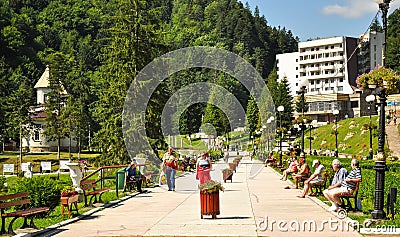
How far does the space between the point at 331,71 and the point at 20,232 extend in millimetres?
116958

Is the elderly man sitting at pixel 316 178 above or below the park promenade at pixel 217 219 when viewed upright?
above

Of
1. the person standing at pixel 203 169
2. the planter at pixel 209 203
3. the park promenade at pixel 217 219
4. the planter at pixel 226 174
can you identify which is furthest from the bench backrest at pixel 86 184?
the planter at pixel 226 174

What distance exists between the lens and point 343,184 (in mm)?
13492

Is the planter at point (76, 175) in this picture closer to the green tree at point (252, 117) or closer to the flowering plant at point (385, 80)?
the flowering plant at point (385, 80)

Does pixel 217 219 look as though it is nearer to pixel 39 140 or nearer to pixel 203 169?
pixel 203 169

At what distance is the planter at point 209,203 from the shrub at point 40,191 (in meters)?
3.70

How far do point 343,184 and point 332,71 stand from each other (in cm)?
11284

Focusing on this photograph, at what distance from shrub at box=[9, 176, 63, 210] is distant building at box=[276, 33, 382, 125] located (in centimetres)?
9936

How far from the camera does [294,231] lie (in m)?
10.9

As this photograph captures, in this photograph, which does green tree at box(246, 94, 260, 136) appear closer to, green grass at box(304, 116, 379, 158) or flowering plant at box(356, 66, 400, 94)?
green grass at box(304, 116, 379, 158)

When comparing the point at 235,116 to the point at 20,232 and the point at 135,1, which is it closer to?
the point at 135,1

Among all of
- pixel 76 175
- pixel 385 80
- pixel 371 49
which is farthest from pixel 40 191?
pixel 371 49

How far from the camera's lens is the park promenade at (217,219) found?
1106cm

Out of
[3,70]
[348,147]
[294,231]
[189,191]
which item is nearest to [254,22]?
[3,70]
